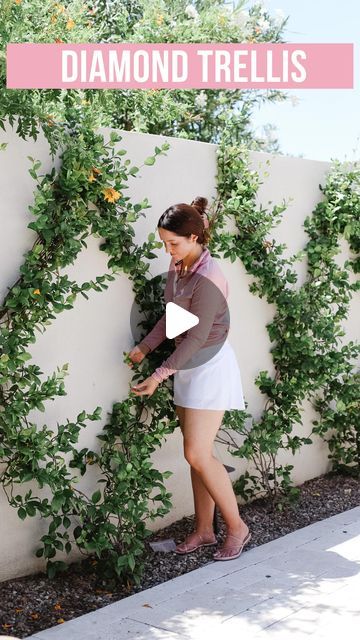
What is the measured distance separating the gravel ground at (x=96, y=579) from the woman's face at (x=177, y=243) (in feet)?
4.97

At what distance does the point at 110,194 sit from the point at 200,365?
943 millimetres

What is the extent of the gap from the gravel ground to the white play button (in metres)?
1.13

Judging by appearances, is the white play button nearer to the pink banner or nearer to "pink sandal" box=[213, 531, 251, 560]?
"pink sandal" box=[213, 531, 251, 560]

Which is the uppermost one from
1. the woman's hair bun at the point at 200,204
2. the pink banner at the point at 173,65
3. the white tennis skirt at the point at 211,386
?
the pink banner at the point at 173,65

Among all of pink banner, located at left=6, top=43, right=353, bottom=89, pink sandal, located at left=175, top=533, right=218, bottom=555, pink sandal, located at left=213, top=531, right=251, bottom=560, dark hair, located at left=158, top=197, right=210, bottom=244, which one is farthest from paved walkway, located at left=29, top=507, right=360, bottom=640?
pink banner, located at left=6, top=43, right=353, bottom=89

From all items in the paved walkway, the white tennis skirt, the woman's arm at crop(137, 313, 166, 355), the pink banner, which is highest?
the pink banner

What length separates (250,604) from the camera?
12.0 feet

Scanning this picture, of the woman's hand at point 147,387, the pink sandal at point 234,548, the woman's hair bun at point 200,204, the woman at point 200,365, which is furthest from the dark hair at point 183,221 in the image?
the pink sandal at point 234,548

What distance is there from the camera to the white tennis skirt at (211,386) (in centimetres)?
418

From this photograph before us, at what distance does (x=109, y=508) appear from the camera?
13.1ft

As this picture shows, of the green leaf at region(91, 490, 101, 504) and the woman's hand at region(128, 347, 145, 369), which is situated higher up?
the woman's hand at region(128, 347, 145, 369)

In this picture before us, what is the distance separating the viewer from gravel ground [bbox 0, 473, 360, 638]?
3.58 m

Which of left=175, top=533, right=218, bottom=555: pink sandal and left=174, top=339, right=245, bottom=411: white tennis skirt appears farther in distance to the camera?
left=175, top=533, right=218, bottom=555: pink sandal

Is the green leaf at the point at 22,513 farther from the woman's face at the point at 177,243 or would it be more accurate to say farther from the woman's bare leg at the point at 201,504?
the woman's face at the point at 177,243
